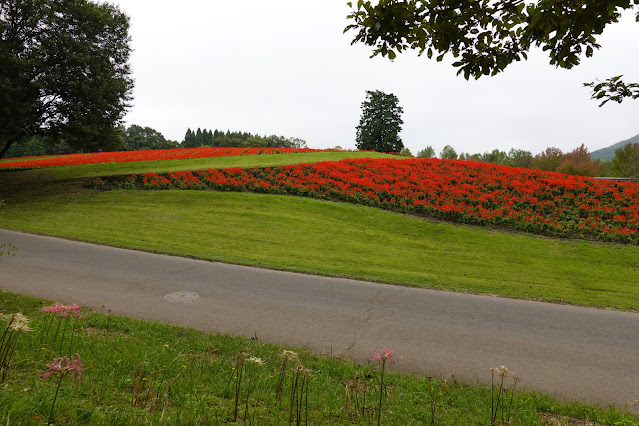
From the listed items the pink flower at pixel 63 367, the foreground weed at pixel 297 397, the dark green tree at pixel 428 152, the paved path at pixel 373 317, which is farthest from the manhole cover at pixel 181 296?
the dark green tree at pixel 428 152

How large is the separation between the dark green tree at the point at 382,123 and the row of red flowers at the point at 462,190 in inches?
1212

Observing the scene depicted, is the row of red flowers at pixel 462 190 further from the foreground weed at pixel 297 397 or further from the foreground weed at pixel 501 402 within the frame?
the foreground weed at pixel 297 397

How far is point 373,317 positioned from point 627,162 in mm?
51751

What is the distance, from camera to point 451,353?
17.6 feet

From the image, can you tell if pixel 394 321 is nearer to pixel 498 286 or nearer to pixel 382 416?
pixel 382 416

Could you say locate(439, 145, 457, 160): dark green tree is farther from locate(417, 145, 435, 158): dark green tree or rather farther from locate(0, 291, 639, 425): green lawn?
locate(0, 291, 639, 425): green lawn

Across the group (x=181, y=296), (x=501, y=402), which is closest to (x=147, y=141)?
(x=181, y=296)

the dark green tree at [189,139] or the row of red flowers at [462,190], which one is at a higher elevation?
the dark green tree at [189,139]

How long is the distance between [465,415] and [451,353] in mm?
1850

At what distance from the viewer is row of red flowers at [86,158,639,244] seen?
15070 millimetres

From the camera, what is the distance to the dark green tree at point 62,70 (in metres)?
16.4

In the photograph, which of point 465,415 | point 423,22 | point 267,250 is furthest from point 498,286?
point 423,22

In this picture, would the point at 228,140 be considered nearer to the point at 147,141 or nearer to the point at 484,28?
the point at 147,141

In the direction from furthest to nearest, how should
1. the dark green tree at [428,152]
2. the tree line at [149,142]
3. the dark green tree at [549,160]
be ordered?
the dark green tree at [428,152], the tree line at [149,142], the dark green tree at [549,160]
